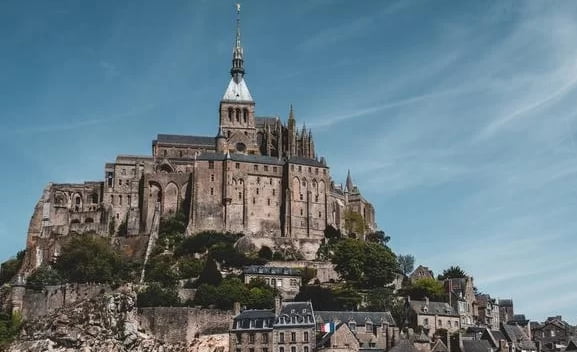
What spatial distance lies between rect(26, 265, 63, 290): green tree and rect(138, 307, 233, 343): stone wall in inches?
543

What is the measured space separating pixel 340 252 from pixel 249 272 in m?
11.0

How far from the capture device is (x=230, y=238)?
90188 millimetres

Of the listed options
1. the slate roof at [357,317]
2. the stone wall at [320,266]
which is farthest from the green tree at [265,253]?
the slate roof at [357,317]

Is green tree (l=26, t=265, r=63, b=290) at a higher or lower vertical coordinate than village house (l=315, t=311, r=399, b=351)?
higher

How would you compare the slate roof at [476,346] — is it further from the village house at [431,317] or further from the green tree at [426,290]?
the green tree at [426,290]

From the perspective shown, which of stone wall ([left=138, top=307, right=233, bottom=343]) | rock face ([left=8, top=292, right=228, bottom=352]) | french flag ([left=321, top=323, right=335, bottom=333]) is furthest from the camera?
stone wall ([left=138, top=307, right=233, bottom=343])

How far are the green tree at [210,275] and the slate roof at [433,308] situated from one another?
56.7 feet

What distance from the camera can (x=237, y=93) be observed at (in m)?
112

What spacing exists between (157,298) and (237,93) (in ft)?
150

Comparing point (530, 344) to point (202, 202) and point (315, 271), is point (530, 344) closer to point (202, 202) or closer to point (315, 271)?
point (315, 271)

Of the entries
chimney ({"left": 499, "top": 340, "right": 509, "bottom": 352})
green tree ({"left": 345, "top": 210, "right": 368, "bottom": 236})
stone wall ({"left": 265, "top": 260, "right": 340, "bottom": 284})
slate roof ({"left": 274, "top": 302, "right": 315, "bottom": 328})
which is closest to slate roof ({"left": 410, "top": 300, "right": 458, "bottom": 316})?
chimney ({"left": 499, "top": 340, "right": 509, "bottom": 352})

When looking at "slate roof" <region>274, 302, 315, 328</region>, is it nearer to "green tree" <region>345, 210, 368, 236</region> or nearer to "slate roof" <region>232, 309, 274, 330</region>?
"slate roof" <region>232, 309, 274, 330</region>

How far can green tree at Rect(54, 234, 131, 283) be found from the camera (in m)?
80.0

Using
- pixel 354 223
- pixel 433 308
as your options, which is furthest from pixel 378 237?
pixel 433 308
